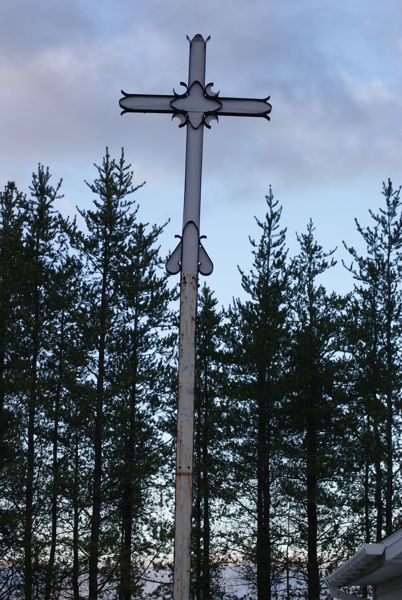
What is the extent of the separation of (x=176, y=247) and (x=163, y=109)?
45.5 inches

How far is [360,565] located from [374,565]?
24 centimetres

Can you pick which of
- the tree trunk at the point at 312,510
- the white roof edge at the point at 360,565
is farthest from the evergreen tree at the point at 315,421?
the white roof edge at the point at 360,565

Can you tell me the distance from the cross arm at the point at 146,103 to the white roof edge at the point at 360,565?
4716 mm

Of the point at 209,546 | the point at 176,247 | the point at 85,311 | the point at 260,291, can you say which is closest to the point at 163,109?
the point at 176,247

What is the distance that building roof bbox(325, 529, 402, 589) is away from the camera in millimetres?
8719

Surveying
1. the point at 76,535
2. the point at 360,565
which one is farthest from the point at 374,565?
the point at 76,535

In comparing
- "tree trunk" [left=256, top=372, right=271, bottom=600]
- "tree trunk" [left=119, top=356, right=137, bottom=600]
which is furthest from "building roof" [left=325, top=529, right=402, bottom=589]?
"tree trunk" [left=256, top=372, right=271, bottom=600]

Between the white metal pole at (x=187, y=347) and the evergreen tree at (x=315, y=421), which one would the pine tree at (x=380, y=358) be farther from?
the white metal pole at (x=187, y=347)

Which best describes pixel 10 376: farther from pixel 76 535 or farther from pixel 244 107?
pixel 244 107

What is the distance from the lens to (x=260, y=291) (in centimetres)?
2962

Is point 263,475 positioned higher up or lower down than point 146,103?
higher up

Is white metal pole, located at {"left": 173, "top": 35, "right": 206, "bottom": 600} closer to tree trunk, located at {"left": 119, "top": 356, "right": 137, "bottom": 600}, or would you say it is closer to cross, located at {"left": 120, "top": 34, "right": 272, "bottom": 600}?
cross, located at {"left": 120, "top": 34, "right": 272, "bottom": 600}

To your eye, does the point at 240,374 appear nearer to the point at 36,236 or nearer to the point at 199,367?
the point at 199,367

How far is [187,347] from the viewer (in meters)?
6.36
